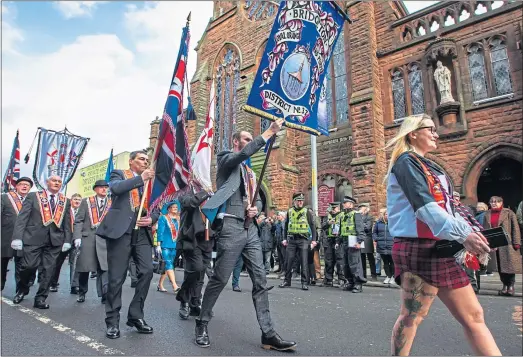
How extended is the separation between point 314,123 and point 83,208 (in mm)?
4884

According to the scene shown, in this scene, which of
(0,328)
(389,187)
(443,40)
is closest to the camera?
(389,187)

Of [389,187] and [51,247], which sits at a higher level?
[389,187]

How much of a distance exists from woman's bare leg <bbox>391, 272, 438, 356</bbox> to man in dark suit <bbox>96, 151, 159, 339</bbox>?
9.19 ft

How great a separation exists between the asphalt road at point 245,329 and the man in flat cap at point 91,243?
36 centimetres

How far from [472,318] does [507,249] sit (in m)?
6.00

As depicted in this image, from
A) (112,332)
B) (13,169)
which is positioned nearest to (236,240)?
(112,332)

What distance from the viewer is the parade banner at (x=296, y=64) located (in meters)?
4.36

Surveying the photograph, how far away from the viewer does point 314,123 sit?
15.6 ft

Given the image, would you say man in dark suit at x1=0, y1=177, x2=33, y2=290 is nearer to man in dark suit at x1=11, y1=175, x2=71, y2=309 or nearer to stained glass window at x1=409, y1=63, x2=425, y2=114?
man in dark suit at x1=11, y1=175, x2=71, y2=309

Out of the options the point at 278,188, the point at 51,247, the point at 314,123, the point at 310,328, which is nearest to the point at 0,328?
the point at 51,247

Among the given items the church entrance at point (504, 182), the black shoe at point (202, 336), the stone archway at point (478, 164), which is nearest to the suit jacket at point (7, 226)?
the black shoe at point (202, 336)

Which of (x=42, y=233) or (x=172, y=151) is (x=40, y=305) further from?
(x=172, y=151)

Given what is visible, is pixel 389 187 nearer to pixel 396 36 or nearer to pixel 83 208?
pixel 83 208

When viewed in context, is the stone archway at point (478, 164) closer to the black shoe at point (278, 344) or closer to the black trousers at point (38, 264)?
the black shoe at point (278, 344)
